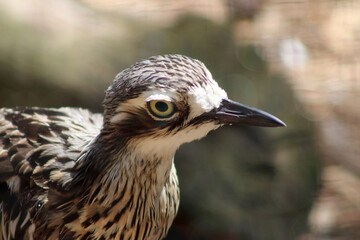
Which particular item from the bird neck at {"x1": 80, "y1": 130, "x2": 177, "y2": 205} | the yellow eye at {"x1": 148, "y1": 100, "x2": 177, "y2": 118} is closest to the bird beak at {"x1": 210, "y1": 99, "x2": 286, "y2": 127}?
the yellow eye at {"x1": 148, "y1": 100, "x2": 177, "y2": 118}

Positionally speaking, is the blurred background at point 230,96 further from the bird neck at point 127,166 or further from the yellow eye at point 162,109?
the yellow eye at point 162,109

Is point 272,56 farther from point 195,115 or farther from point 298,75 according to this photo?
point 195,115

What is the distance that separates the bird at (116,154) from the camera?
2.24 meters

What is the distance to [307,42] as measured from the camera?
18.8 ft

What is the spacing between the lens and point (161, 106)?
221cm

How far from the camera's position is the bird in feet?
7.34

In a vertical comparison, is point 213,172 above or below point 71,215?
below

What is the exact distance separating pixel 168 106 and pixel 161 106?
0.03 metres

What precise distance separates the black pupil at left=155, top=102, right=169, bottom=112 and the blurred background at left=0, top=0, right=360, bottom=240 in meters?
1.83

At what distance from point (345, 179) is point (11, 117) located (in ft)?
10.2

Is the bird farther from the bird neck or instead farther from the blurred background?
the blurred background

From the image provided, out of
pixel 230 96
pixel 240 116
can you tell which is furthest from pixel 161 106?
pixel 230 96

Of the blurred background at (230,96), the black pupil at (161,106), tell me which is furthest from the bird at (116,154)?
the blurred background at (230,96)

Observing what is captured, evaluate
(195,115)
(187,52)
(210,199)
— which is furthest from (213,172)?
(195,115)
